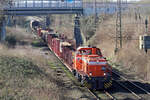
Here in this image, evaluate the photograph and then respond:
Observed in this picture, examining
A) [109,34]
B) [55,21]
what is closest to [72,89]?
[109,34]

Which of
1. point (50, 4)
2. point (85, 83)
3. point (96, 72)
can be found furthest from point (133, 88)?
point (50, 4)

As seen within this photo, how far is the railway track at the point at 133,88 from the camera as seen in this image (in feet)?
54.0

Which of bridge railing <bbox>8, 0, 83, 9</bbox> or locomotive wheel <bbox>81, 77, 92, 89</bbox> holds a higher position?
bridge railing <bbox>8, 0, 83, 9</bbox>

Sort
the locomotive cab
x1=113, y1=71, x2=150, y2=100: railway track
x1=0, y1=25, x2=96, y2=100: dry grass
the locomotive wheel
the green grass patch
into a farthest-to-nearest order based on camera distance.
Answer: the locomotive wheel < the locomotive cab < x1=113, y1=71, x2=150, y2=100: railway track < x1=0, y1=25, x2=96, y2=100: dry grass < the green grass patch

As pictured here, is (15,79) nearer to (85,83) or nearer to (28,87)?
(28,87)

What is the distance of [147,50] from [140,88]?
9.48 meters

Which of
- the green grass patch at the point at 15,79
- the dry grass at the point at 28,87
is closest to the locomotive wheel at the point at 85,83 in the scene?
the dry grass at the point at 28,87

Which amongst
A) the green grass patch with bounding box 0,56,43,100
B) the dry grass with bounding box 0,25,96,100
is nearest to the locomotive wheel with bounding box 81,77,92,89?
the dry grass with bounding box 0,25,96,100

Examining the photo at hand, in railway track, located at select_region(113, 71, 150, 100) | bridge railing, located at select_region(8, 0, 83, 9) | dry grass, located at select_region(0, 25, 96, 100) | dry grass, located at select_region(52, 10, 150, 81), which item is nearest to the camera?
dry grass, located at select_region(0, 25, 96, 100)

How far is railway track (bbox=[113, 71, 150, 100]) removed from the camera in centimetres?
1645

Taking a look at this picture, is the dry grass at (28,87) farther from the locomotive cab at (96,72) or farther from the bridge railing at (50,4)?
the bridge railing at (50,4)

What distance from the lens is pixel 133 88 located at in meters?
18.6

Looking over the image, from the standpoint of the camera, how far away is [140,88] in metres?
18.3

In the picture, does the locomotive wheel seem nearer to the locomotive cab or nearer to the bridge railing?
the locomotive cab
